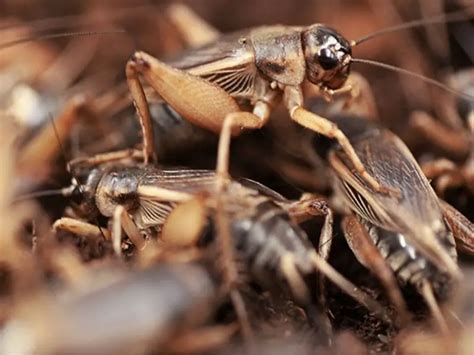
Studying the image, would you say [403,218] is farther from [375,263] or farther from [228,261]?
[228,261]

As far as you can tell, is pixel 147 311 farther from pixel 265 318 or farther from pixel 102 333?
pixel 265 318

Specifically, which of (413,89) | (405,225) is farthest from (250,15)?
(405,225)

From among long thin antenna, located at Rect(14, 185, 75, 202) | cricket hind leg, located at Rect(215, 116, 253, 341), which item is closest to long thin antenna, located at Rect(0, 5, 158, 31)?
long thin antenna, located at Rect(14, 185, 75, 202)

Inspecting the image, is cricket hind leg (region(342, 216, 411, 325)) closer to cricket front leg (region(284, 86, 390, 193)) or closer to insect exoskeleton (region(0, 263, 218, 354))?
cricket front leg (region(284, 86, 390, 193))

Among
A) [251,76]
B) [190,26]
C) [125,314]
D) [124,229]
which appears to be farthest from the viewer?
[190,26]

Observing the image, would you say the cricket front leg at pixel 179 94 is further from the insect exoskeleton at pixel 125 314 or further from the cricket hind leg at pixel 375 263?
the insect exoskeleton at pixel 125 314

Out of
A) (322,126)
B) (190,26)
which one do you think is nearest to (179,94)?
(322,126)
